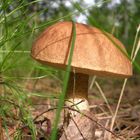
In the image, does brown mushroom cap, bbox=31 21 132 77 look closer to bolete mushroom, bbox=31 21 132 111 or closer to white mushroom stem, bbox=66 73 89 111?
bolete mushroom, bbox=31 21 132 111

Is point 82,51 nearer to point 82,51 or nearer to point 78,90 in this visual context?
point 82,51

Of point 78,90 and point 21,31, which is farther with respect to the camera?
point 78,90

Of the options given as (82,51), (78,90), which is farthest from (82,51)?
(78,90)

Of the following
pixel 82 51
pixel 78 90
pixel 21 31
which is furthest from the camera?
pixel 78 90

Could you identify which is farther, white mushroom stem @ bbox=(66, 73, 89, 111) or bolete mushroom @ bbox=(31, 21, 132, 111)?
white mushroom stem @ bbox=(66, 73, 89, 111)

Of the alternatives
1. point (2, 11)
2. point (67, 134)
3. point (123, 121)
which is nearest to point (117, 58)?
point (67, 134)

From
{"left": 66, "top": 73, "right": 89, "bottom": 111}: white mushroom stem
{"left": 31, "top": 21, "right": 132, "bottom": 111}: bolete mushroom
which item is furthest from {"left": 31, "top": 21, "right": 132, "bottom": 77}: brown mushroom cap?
{"left": 66, "top": 73, "right": 89, "bottom": 111}: white mushroom stem

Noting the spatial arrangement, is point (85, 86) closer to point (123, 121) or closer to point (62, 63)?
point (62, 63)

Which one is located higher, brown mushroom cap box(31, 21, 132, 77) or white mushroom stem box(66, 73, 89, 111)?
brown mushroom cap box(31, 21, 132, 77)

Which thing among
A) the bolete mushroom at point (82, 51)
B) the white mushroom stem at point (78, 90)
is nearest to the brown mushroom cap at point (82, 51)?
the bolete mushroom at point (82, 51)
